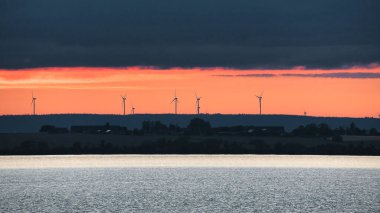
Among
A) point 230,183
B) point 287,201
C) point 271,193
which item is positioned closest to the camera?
point 287,201

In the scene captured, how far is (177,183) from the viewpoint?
281ft

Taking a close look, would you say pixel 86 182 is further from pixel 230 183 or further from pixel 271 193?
pixel 271 193

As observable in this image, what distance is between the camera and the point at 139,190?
243ft

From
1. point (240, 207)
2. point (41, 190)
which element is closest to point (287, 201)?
point (240, 207)

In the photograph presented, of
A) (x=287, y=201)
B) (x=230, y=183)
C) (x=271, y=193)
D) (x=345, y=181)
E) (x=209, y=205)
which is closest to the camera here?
(x=209, y=205)

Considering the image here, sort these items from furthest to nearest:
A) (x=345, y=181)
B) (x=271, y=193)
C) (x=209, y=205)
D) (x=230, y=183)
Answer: (x=345, y=181) < (x=230, y=183) < (x=271, y=193) < (x=209, y=205)

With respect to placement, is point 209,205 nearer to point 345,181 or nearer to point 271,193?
point 271,193

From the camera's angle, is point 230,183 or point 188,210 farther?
point 230,183

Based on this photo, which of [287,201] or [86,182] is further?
[86,182]

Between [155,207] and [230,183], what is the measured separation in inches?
1116

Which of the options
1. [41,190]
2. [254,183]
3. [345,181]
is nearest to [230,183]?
[254,183]

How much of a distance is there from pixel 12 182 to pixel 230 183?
21300 mm

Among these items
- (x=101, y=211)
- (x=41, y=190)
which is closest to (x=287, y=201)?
(x=101, y=211)

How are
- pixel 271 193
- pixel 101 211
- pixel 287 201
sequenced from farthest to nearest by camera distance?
pixel 271 193 → pixel 287 201 → pixel 101 211
